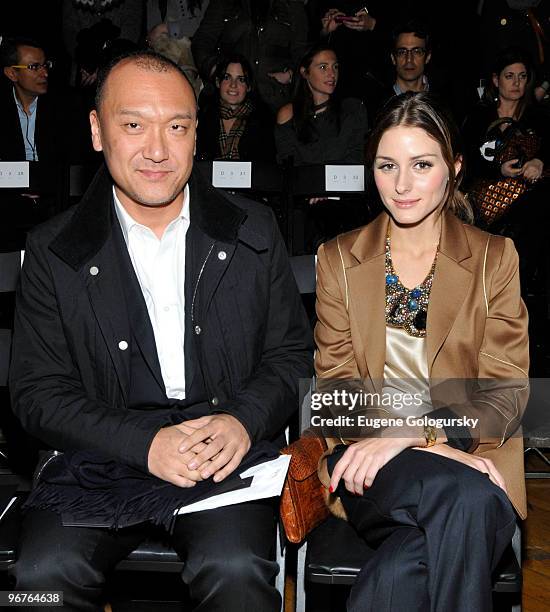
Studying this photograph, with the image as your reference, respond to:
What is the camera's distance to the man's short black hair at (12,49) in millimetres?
5148

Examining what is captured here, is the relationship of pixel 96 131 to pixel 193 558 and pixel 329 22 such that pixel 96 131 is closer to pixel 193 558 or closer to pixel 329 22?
Result: pixel 193 558

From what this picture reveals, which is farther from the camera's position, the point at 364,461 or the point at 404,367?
the point at 404,367

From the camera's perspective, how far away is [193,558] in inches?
67.1

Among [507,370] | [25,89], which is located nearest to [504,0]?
[25,89]

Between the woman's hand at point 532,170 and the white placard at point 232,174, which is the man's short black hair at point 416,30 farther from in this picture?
the white placard at point 232,174

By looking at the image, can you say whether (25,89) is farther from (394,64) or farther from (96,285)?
(96,285)

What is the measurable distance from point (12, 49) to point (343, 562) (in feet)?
14.5

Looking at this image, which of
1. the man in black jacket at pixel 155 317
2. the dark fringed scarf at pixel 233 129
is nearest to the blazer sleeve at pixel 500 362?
the man in black jacket at pixel 155 317

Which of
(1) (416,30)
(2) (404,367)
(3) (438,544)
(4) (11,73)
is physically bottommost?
(3) (438,544)

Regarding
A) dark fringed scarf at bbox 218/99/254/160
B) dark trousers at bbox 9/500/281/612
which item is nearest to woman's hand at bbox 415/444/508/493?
dark trousers at bbox 9/500/281/612

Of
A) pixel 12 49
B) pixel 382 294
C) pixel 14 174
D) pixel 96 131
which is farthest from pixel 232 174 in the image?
pixel 382 294

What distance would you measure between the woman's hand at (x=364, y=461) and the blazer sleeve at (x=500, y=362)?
18cm

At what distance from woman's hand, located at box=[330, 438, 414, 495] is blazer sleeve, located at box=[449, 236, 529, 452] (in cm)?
18

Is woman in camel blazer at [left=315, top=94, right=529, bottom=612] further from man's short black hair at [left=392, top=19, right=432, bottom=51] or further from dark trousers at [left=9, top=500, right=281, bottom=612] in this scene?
man's short black hair at [left=392, top=19, right=432, bottom=51]
